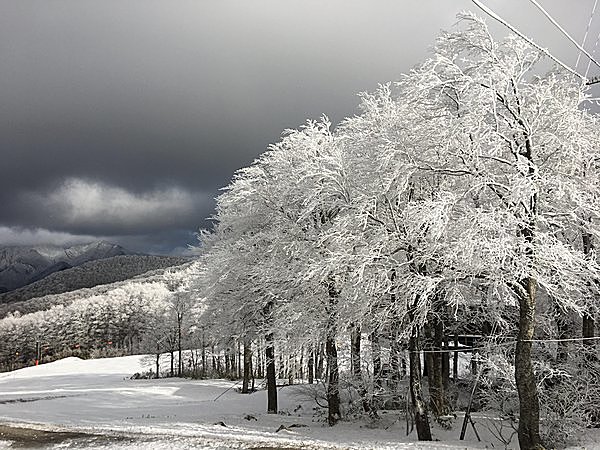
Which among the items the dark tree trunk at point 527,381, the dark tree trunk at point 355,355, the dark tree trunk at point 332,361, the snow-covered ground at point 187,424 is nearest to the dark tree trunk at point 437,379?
the snow-covered ground at point 187,424

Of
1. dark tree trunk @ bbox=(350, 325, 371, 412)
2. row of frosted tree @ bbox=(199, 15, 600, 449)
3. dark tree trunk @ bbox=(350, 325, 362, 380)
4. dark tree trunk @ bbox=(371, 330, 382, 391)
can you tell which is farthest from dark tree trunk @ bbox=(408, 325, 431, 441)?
dark tree trunk @ bbox=(350, 325, 362, 380)

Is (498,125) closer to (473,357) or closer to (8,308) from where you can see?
(473,357)

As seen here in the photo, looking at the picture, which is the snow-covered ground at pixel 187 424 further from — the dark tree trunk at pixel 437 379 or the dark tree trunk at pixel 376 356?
the dark tree trunk at pixel 376 356

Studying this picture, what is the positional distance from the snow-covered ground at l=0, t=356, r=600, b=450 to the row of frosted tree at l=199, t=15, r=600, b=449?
4.76 ft

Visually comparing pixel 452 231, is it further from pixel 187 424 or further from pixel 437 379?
pixel 187 424

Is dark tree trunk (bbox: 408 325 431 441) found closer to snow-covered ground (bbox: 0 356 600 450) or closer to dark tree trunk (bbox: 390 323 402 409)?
snow-covered ground (bbox: 0 356 600 450)

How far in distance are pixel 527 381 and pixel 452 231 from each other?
12.8 feet

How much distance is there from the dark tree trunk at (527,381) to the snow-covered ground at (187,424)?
1.71m

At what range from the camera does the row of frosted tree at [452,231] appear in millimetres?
11914

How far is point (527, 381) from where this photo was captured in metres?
12.2

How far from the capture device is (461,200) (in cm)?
1331

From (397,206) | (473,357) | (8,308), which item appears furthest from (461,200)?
(8,308)

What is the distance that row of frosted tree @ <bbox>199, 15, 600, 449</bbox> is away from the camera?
11.9 m

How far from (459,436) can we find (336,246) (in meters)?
6.89
